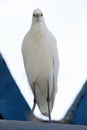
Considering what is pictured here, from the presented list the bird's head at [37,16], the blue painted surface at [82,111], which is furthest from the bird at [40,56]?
the blue painted surface at [82,111]

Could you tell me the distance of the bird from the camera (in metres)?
1.80

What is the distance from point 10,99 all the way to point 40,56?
39 cm

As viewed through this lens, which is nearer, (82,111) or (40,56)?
(40,56)

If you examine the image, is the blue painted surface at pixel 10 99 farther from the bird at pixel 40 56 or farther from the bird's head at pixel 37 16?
the bird's head at pixel 37 16

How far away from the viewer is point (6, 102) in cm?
208

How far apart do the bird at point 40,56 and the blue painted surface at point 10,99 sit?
0.21 meters

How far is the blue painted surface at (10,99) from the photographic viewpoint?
2031 mm

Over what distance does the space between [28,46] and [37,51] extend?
5 cm

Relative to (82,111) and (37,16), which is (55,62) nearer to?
(37,16)

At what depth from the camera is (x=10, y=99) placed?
2.11m

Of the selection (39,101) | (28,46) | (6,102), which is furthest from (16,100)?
(28,46)

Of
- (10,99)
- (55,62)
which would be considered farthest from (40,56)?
(10,99)

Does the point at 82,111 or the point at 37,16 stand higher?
the point at 37,16

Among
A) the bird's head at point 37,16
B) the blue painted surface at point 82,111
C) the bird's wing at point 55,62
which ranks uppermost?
the bird's head at point 37,16
